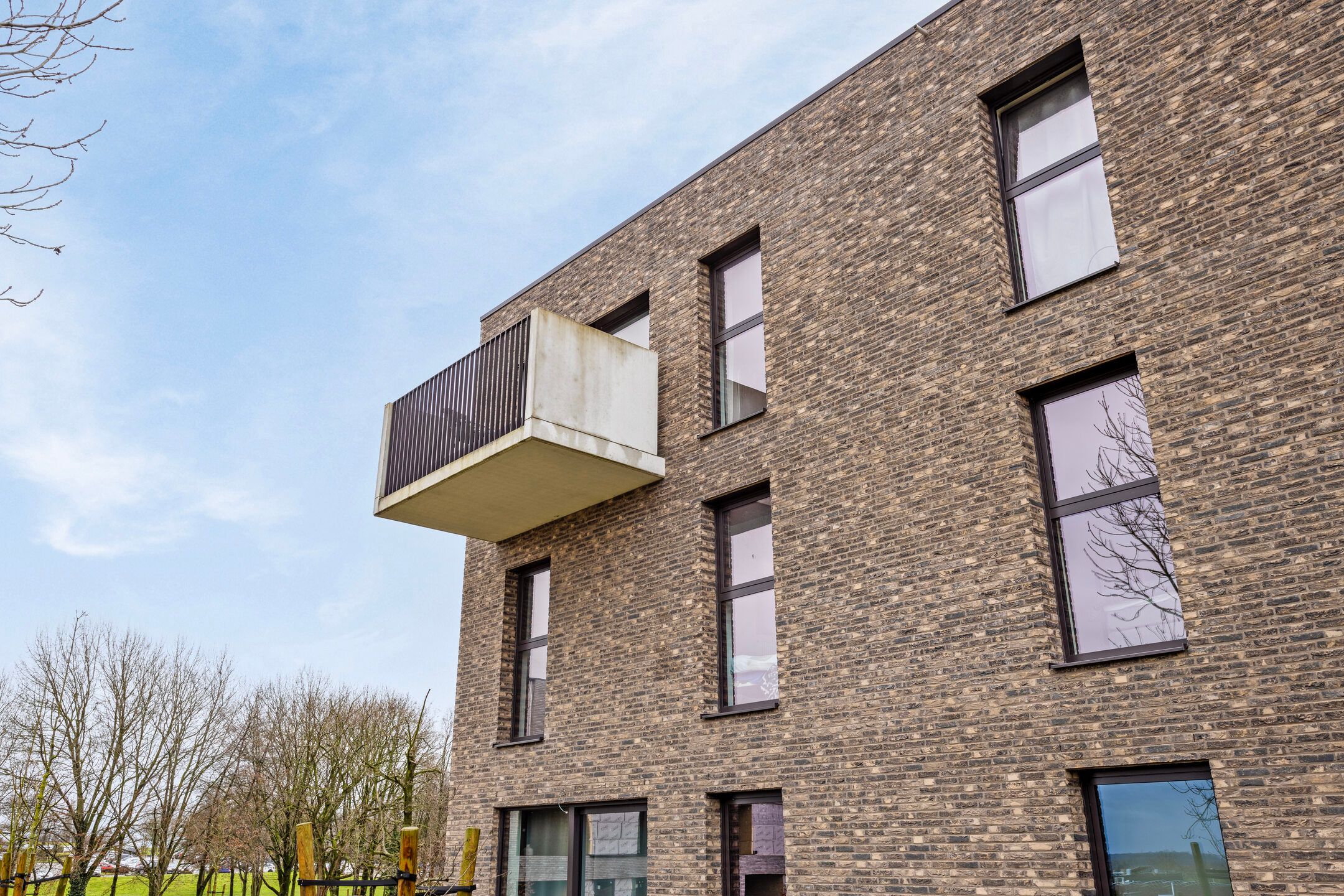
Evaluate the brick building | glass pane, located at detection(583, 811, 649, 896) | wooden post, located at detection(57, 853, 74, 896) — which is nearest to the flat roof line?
the brick building

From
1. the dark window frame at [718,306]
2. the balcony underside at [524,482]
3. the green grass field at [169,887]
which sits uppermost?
the dark window frame at [718,306]

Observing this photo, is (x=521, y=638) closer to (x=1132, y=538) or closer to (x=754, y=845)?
(x=754, y=845)

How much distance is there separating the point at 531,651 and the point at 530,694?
472 millimetres

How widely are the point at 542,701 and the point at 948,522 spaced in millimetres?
5440

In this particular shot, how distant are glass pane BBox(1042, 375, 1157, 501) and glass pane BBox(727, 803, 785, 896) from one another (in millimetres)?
3497

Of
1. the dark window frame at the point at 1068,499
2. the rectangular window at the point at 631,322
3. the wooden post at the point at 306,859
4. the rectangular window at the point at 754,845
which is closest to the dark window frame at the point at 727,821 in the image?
the rectangular window at the point at 754,845

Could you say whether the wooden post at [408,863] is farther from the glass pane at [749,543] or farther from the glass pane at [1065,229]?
the glass pane at [1065,229]

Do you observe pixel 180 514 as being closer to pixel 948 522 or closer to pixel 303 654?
pixel 303 654

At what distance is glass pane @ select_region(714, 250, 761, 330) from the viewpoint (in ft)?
33.8

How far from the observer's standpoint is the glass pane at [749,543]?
30.4 feet

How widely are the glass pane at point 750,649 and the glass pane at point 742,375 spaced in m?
1.79

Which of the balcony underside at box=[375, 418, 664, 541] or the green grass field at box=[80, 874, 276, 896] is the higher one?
the balcony underside at box=[375, 418, 664, 541]

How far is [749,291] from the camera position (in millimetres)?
10352

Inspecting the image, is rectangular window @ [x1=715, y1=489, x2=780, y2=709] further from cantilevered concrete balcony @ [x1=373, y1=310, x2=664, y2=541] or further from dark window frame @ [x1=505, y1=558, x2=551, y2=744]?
dark window frame @ [x1=505, y1=558, x2=551, y2=744]
